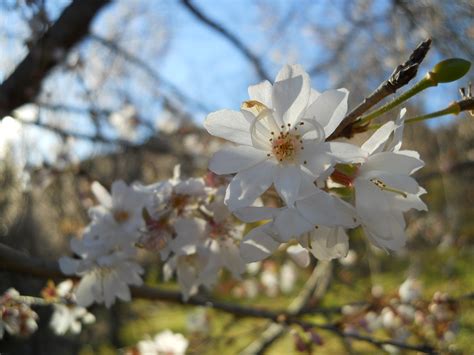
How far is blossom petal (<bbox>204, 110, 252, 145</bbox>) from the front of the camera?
65 cm

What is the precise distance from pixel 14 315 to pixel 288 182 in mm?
811

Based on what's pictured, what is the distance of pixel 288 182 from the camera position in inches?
24.4

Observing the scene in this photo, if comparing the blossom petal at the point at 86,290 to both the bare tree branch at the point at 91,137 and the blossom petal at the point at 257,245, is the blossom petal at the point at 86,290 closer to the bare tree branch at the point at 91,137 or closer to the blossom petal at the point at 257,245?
the blossom petal at the point at 257,245

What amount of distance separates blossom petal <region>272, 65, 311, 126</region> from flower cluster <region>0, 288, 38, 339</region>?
80 centimetres

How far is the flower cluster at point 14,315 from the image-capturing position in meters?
1.00

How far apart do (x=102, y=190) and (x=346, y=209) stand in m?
0.67

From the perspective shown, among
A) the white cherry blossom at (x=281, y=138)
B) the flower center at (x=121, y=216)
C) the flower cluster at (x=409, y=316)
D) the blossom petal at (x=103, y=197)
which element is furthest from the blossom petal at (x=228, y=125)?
the flower cluster at (x=409, y=316)

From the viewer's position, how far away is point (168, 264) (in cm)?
88

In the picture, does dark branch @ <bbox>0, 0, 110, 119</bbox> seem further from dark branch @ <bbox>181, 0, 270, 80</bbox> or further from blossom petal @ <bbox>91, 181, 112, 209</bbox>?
blossom petal @ <bbox>91, 181, 112, 209</bbox>

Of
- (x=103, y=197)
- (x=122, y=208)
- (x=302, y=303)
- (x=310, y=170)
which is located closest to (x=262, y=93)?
(x=310, y=170)

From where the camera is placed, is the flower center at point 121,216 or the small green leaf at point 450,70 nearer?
the small green leaf at point 450,70

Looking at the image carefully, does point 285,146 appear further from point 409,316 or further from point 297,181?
point 409,316

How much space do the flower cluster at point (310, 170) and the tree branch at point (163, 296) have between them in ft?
1.07

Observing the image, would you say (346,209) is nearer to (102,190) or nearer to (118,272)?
(118,272)
